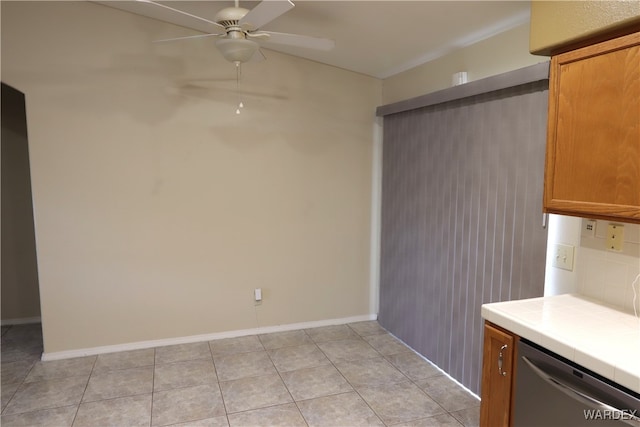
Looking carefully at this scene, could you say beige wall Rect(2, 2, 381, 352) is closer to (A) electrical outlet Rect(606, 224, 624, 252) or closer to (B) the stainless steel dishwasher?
(A) electrical outlet Rect(606, 224, 624, 252)

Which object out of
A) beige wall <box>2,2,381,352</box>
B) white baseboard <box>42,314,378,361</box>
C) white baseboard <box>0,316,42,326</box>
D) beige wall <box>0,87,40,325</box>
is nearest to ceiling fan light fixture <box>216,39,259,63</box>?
beige wall <box>2,2,381,352</box>

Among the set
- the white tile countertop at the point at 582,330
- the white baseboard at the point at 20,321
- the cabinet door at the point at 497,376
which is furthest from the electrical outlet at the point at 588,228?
the white baseboard at the point at 20,321

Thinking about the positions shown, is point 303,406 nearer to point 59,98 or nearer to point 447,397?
point 447,397

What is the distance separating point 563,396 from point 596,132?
1.06 m

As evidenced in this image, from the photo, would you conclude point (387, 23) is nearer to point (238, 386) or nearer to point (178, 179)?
point (178, 179)

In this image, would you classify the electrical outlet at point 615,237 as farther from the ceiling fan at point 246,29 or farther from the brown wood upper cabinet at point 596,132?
the ceiling fan at point 246,29

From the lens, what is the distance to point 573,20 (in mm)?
1766

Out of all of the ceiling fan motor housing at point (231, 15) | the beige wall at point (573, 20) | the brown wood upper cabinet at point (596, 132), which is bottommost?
the brown wood upper cabinet at point (596, 132)

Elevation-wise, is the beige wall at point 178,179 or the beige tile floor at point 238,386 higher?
the beige wall at point 178,179

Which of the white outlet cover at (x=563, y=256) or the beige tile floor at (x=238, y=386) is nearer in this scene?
the white outlet cover at (x=563, y=256)

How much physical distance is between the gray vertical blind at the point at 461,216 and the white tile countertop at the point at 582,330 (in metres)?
0.43

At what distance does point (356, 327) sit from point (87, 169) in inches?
110

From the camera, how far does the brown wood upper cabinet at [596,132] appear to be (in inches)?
61.9

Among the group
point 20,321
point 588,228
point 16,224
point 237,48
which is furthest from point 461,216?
point 20,321
